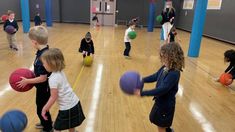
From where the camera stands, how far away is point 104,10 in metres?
21.1

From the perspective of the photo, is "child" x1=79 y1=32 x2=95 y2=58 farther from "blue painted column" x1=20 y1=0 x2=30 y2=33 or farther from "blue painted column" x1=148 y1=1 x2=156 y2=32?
"blue painted column" x1=148 y1=1 x2=156 y2=32

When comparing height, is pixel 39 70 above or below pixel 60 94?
above

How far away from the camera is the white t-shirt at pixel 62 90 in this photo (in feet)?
7.69

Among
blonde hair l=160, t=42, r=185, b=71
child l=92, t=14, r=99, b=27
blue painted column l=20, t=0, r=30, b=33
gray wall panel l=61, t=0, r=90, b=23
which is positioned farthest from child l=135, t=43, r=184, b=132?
gray wall panel l=61, t=0, r=90, b=23

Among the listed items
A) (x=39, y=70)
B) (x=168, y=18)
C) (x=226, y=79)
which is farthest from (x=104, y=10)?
(x=39, y=70)

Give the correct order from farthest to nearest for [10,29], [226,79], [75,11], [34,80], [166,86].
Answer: [75,11], [10,29], [226,79], [34,80], [166,86]

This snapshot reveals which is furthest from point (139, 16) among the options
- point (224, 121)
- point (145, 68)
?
point (224, 121)

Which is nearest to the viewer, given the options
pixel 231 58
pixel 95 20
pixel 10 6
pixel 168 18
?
pixel 231 58

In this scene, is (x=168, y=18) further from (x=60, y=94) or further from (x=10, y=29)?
(x=60, y=94)

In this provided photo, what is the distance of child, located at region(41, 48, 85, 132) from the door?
63.1ft

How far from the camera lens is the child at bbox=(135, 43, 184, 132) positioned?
227 centimetres

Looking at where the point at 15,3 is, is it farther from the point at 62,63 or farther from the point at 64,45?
the point at 62,63

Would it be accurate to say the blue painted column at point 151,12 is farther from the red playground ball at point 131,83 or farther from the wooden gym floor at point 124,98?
the red playground ball at point 131,83

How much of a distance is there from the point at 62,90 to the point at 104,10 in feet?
64.0
